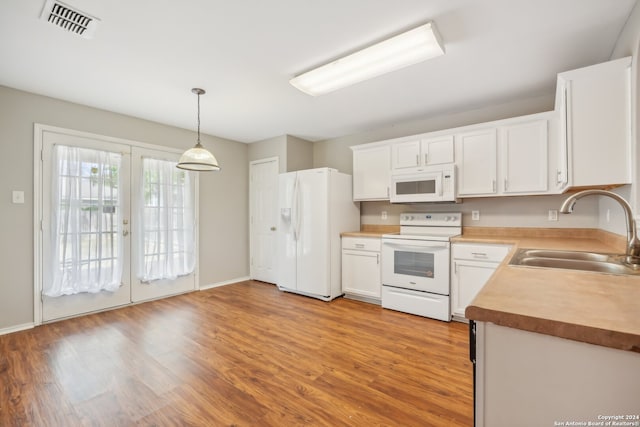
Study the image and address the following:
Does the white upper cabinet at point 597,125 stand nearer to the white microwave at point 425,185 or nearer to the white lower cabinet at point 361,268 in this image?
the white microwave at point 425,185

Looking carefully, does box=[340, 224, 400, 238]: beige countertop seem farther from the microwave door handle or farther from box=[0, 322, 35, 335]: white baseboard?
box=[0, 322, 35, 335]: white baseboard

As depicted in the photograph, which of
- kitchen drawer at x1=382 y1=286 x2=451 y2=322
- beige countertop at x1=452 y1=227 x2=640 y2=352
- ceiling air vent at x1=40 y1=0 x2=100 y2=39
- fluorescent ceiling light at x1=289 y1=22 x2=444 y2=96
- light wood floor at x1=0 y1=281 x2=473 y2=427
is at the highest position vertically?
ceiling air vent at x1=40 y1=0 x2=100 y2=39

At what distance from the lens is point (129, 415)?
5.50ft

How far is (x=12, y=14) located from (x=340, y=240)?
354 cm

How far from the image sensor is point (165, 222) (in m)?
3.97

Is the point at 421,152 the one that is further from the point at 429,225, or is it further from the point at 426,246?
the point at 426,246

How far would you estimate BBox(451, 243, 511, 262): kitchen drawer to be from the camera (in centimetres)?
277

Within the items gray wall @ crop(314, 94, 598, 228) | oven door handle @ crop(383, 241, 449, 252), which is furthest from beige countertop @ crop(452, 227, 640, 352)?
gray wall @ crop(314, 94, 598, 228)

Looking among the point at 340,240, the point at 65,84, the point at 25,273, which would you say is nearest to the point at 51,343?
the point at 25,273

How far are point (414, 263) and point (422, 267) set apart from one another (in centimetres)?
10

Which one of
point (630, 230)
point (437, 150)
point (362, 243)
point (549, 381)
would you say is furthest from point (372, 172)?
point (549, 381)

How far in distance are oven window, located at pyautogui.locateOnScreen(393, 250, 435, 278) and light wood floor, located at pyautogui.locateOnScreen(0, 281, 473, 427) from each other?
0.49 m

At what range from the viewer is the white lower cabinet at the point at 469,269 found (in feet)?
9.25

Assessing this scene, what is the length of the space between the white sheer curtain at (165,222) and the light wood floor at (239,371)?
769mm
